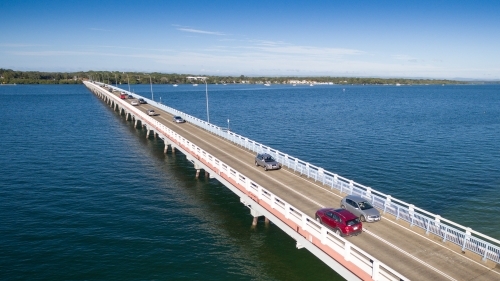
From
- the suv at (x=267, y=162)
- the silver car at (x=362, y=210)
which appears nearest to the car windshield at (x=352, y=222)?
the silver car at (x=362, y=210)

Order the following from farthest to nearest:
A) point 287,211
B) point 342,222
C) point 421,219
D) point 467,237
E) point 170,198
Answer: point 170,198
point 287,211
point 421,219
point 342,222
point 467,237

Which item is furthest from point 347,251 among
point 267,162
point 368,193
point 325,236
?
point 267,162

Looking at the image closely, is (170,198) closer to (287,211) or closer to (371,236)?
(287,211)

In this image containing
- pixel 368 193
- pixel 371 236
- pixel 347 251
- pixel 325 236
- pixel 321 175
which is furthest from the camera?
pixel 321 175

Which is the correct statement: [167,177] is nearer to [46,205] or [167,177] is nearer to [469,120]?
[46,205]

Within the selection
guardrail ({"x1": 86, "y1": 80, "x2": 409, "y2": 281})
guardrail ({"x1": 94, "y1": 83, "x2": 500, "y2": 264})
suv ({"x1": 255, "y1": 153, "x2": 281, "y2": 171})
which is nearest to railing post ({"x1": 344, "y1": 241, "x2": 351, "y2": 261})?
guardrail ({"x1": 86, "y1": 80, "x2": 409, "y2": 281})

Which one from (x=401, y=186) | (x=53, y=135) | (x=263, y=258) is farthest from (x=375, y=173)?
(x=53, y=135)

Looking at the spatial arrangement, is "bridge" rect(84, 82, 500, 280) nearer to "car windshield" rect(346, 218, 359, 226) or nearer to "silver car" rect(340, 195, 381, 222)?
"silver car" rect(340, 195, 381, 222)
